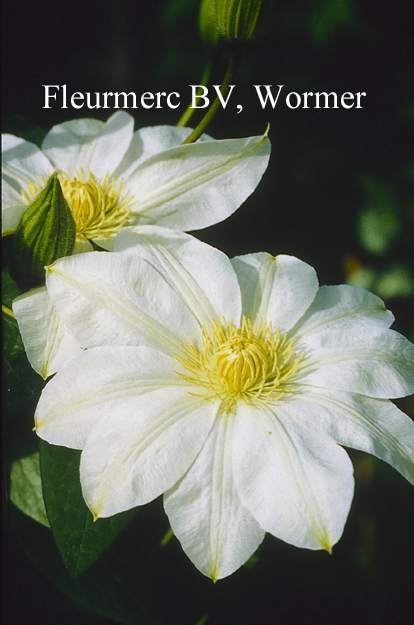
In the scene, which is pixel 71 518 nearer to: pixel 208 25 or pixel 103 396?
pixel 103 396

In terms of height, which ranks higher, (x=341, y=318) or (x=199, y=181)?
(x=199, y=181)

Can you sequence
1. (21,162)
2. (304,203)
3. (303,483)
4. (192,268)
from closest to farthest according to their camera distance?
1. (303,483)
2. (192,268)
3. (21,162)
4. (304,203)

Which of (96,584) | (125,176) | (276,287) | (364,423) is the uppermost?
(125,176)

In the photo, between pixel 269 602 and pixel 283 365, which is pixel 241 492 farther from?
pixel 269 602

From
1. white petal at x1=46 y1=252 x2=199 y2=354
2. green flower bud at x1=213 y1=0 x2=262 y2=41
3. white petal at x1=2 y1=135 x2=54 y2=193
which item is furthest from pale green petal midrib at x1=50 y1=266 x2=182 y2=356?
green flower bud at x1=213 y1=0 x2=262 y2=41

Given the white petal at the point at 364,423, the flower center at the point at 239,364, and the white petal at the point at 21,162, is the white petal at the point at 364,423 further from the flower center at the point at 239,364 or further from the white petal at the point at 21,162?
the white petal at the point at 21,162

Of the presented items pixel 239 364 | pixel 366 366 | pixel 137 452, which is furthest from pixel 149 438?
pixel 366 366

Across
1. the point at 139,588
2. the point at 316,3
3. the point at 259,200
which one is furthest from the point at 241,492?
the point at 316,3

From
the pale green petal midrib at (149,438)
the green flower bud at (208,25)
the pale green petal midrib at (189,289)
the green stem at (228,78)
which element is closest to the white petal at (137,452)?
the pale green petal midrib at (149,438)
